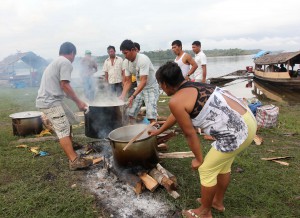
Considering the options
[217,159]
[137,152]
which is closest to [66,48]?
[137,152]

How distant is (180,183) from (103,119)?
7.11 feet

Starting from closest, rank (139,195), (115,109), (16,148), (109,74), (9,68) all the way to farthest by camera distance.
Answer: (139,195) < (115,109) < (16,148) < (109,74) < (9,68)

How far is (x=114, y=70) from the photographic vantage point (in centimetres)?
834

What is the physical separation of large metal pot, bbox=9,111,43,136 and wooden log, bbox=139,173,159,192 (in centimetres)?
419

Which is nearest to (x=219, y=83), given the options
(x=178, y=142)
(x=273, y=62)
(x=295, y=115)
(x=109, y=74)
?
(x=273, y=62)

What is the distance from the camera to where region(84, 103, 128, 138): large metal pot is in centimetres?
514

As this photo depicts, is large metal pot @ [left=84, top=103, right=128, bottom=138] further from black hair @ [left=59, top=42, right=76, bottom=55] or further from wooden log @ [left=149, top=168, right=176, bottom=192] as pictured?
wooden log @ [left=149, top=168, right=176, bottom=192]

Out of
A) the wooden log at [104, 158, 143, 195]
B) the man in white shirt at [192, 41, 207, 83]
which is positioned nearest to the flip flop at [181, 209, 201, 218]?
the wooden log at [104, 158, 143, 195]

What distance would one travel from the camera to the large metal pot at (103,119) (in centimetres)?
514

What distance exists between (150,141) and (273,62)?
68.3ft

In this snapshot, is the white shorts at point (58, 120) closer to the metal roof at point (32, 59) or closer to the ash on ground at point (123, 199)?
the ash on ground at point (123, 199)

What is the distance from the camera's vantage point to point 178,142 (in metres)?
5.88

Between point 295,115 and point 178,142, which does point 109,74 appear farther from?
point 295,115

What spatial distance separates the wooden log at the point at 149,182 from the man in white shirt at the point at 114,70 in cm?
510
